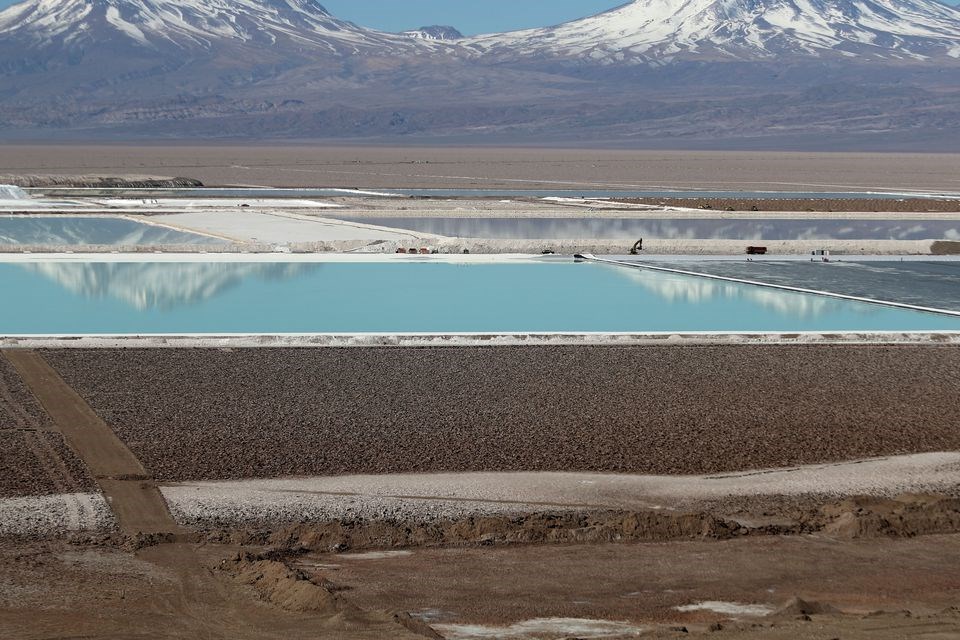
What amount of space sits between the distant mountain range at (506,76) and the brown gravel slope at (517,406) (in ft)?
297

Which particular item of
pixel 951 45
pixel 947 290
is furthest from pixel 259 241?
pixel 951 45

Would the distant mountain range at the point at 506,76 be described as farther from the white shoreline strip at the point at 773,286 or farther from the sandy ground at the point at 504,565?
the sandy ground at the point at 504,565

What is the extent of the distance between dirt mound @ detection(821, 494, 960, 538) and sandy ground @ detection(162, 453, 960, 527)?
313 mm

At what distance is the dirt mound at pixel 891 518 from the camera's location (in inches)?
245

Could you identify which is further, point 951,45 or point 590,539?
point 951,45

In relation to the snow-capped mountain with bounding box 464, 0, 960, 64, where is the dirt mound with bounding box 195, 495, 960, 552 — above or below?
below

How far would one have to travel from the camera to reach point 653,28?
186750mm

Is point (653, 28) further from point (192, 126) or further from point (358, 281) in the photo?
point (358, 281)

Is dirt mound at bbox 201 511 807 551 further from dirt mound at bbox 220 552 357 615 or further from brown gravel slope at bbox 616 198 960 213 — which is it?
brown gravel slope at bbox 616 198 960 213

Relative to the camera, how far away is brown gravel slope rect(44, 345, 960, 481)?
748cm

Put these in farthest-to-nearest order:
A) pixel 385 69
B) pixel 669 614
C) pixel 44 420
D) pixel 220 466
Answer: pixel 385 69, pixel 44 420, pixel 220 466, pixel 669 614

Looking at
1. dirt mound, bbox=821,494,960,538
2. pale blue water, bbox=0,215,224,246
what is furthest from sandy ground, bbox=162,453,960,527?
pale blue water, bbox=0,215,224,246

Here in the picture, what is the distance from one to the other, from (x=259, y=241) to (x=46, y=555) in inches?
496

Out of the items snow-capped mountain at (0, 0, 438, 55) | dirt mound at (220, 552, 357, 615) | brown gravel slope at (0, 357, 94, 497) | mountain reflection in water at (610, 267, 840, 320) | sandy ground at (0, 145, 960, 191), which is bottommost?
sandy ground at (0, 145, 960, 191)
